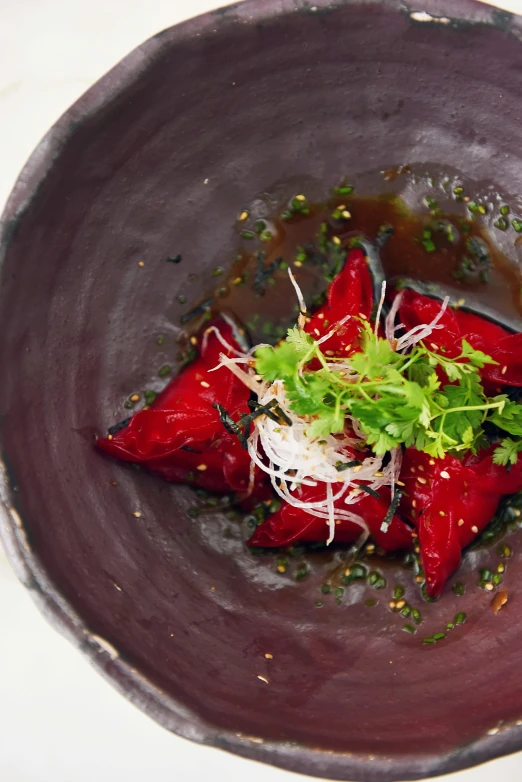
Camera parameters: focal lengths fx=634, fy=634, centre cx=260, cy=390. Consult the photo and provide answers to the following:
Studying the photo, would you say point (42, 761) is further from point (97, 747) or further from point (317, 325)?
point (317, 325)

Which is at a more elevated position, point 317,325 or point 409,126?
point 409,126

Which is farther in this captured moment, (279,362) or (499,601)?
(499,601)

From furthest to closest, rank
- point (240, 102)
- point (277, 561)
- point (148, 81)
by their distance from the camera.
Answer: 1. point (277, 561)
2. point (240, 102)
3. point (148, 81)

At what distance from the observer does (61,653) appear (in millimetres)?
1628

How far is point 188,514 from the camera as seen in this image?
4.84 ft

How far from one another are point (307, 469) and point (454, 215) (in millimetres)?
695

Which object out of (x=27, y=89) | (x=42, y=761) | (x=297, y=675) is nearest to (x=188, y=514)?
(x=297, y=675)

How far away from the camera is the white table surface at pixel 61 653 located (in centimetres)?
160

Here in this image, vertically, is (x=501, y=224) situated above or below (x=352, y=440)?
above

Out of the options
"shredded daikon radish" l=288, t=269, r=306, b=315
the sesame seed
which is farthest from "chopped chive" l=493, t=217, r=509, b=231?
the sesame seed

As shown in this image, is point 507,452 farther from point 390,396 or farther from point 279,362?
point 279,362

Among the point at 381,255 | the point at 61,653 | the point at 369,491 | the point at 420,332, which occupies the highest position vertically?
the point at 381,255

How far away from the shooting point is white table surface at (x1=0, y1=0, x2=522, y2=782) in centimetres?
160

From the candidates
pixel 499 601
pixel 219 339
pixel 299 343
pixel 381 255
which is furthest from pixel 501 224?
pixel 499 601
